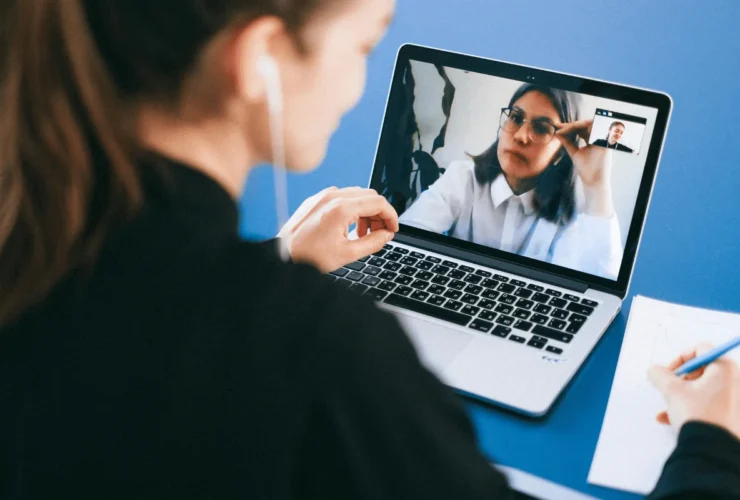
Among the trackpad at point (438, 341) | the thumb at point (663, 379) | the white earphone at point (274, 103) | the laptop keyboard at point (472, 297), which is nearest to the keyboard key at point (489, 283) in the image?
the laptop keyboard at point (472, 297)

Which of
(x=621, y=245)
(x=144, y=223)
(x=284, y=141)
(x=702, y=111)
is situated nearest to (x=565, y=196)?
(x=621, y=245)

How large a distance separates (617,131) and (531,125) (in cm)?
10

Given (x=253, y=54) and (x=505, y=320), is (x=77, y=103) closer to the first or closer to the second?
(x=253, y=54)

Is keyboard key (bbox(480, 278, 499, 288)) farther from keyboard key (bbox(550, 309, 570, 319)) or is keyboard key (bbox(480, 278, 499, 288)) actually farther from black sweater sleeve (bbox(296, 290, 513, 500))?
black sweater sleeve (bbox(296, 290, 513, 500))

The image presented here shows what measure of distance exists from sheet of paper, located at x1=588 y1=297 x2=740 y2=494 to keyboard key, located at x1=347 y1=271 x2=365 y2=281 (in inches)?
11.8

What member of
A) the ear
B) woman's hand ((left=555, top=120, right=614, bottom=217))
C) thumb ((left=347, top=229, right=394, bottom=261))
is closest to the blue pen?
woman's hand ((left=555, top=120, right=614, bottom=217))

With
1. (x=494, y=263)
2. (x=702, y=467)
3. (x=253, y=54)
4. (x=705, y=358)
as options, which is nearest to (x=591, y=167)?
(x=494, y=263)

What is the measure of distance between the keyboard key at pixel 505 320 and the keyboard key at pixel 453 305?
46 mm

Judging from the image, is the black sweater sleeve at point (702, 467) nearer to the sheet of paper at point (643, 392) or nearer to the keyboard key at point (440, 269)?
the sheet of paper at point (643, 392)

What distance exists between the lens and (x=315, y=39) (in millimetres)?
449

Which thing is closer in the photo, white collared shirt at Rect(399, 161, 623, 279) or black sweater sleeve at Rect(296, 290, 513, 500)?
black sweater sleeve at Rect(296, 290, 513, 500)

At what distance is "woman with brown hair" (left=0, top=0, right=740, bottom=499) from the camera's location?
368mm

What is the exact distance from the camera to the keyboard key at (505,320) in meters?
0.75

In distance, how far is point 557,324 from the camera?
29.7 inches
